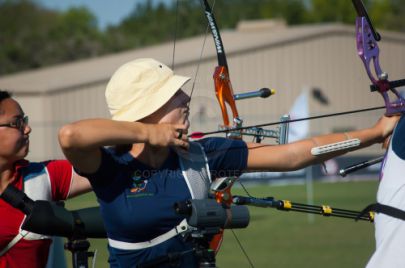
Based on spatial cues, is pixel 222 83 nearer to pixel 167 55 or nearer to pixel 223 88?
pixel 223 88

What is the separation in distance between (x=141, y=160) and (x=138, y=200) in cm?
17

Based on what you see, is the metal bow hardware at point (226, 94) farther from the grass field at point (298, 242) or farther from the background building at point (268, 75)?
the background building at point (268, 75)

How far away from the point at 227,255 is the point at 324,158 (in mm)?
6046

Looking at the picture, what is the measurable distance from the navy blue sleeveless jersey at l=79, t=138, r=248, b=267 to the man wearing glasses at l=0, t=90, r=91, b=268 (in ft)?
3.08

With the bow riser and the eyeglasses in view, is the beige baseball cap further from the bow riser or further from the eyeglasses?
the bow riser

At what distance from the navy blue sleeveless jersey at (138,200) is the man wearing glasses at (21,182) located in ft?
3.08

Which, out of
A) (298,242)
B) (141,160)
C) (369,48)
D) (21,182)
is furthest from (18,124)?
(298,242)

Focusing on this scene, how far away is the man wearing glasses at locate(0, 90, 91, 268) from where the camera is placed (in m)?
4.34

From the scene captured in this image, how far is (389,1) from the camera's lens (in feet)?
160

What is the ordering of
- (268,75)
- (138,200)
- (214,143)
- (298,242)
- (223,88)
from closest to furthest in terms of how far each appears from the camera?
(138,200), (214,143), (223,88), (298,242), (268,75)

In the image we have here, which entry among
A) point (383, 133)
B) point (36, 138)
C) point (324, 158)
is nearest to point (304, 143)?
point (324, 158)

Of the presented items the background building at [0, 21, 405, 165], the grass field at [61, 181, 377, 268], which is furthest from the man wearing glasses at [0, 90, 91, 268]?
the background building at [0, 21, 405, 165]

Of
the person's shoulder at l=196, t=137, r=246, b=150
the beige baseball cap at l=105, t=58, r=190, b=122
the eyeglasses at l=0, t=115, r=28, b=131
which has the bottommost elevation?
the eyeglasses at l=0, t=115, r=28, b=131

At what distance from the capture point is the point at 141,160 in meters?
3.54
